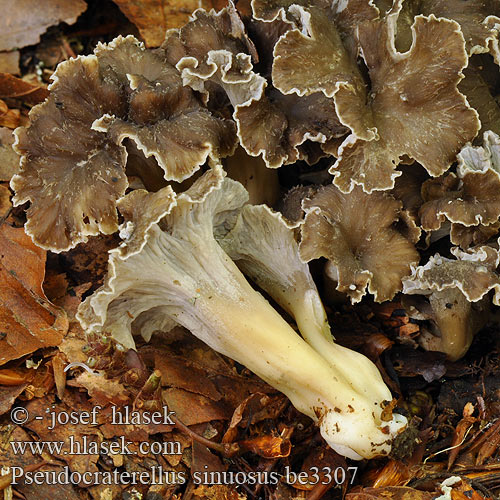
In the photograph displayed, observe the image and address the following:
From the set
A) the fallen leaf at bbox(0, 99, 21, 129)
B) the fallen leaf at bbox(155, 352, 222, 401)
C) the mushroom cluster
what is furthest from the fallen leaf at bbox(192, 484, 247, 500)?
the fallen leaf at bbox(0, 99, 21, 129)

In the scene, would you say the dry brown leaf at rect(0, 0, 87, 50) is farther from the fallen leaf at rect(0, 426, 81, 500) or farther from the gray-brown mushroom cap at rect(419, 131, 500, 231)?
the gray-brown mushroom cap at rect(419, 131, 500, 231)

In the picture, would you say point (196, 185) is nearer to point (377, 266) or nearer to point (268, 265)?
point (268, 265)

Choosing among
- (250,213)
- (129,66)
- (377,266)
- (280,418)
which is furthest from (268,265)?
(129,66)

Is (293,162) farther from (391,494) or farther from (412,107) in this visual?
(391,494)

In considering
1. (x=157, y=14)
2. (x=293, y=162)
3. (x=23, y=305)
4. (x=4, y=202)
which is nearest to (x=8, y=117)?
(x=4, y=202)

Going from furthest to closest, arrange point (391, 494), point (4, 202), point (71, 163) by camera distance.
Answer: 1. point (4, 202)
2. point (71, 163)
3. point (391, 494)

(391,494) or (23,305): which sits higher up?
(23,305)
